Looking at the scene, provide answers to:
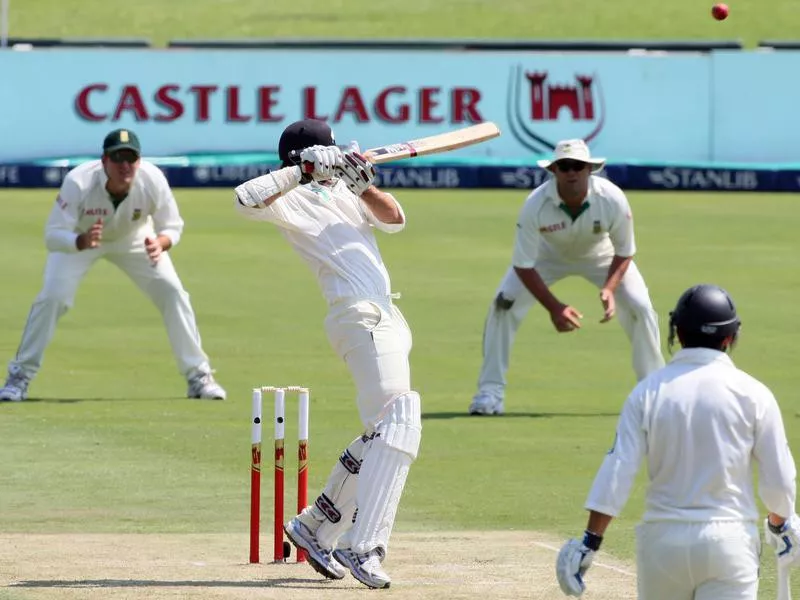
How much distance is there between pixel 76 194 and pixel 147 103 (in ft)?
47.6

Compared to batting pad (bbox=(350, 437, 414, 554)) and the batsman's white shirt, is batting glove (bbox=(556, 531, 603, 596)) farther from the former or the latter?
the batsman's white shirt

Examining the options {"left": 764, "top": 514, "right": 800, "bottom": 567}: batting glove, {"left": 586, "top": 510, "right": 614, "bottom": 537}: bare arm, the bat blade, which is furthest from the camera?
the bat blade

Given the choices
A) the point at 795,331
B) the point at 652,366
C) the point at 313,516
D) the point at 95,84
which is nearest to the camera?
the point at 313,516

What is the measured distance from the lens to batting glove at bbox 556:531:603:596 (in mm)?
5336

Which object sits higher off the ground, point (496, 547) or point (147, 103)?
point (147, 103)

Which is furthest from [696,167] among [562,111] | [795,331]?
[795,331]

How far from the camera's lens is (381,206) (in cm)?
775

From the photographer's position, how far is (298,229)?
759 centimetres

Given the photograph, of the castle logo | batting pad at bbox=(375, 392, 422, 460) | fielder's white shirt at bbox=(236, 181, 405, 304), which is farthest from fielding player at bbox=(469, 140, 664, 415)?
the castle logo

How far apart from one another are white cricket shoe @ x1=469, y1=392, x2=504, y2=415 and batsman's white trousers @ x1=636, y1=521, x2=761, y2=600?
6716 mm

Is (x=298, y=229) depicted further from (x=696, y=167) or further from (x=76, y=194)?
(x=696, y=167)

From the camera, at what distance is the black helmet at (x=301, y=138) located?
7.60 metres

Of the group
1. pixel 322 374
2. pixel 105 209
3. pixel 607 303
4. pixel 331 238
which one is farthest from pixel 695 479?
pixel 322 374
